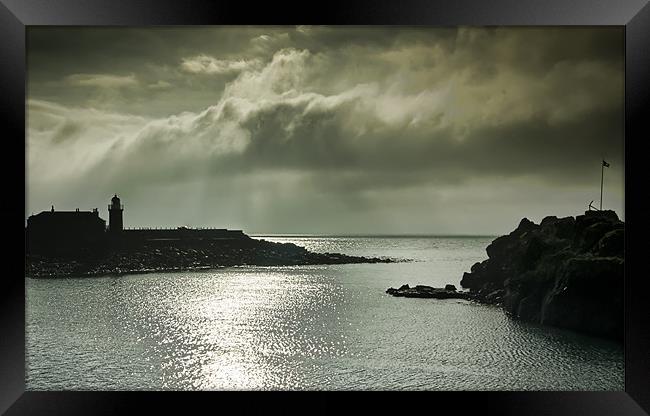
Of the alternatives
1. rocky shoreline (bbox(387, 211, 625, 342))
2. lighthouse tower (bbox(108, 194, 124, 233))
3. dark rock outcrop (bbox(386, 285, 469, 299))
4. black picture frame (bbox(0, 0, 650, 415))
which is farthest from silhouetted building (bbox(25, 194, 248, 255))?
rocky shoreline (bbox(387, 211, 625, 342))

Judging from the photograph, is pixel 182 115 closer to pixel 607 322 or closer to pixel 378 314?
pixel 378 314

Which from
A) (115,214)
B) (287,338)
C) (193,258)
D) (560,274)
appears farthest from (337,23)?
(560,274)

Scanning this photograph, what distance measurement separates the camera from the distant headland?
12.0ft

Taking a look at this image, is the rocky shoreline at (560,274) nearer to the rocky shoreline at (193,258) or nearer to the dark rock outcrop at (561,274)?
the dark rock outcrop at (561,274)

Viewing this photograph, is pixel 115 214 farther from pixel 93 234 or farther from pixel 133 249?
pixel 133 249

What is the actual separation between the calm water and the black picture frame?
1.14 feet

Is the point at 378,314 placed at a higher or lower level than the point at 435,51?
lower

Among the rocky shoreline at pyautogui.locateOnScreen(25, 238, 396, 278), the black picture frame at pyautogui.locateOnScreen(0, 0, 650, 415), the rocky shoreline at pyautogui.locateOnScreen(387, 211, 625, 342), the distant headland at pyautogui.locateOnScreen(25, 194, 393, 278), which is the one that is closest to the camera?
the black picture frame at pyautogui.locateOnScreen(0, 0, 650, 415)

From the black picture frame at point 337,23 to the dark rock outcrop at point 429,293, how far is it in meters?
1.71

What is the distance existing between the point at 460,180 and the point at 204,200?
209cm

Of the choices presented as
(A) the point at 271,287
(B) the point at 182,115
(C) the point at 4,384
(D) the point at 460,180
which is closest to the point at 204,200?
(B) the point at 182,115

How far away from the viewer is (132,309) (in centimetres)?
376

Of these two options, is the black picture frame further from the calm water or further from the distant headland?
the distant headland

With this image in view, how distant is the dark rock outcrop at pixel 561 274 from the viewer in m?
3.50
